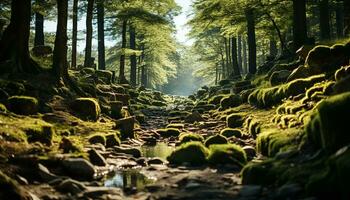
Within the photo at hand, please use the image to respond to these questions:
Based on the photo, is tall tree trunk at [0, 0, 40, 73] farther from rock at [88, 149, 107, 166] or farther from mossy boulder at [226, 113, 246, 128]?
mossy boulder at [226, 113, 246, 128]

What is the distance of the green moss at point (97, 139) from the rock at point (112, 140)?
260 mm

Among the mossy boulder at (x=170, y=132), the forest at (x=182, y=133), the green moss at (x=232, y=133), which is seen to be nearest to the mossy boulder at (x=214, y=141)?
the forest at (x=182, y=133)

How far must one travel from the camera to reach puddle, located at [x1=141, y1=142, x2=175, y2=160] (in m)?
12.8

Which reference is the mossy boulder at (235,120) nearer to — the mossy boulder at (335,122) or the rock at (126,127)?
the rock at (126,127)

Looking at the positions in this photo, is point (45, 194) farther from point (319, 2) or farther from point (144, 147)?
point (319, 2)

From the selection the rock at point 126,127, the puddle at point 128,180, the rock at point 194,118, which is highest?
Result: the rock at point 194,118

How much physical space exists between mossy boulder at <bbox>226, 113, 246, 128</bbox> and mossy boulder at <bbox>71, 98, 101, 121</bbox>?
4.78 metres

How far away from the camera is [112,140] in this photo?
13578 mm

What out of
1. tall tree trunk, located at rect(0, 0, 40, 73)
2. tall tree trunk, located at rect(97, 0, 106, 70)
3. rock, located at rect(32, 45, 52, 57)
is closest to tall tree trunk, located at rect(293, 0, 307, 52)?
tall tree trunk, located at rect(0, 0, 40, 73)

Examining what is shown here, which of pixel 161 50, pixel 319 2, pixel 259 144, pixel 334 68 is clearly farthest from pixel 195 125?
pixel 161 50

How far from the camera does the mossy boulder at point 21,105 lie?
13.3m

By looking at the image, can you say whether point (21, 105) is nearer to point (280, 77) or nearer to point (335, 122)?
point (335, 122)

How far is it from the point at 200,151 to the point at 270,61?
16137 millimetres

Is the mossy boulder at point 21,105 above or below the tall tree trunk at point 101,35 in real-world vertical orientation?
below
